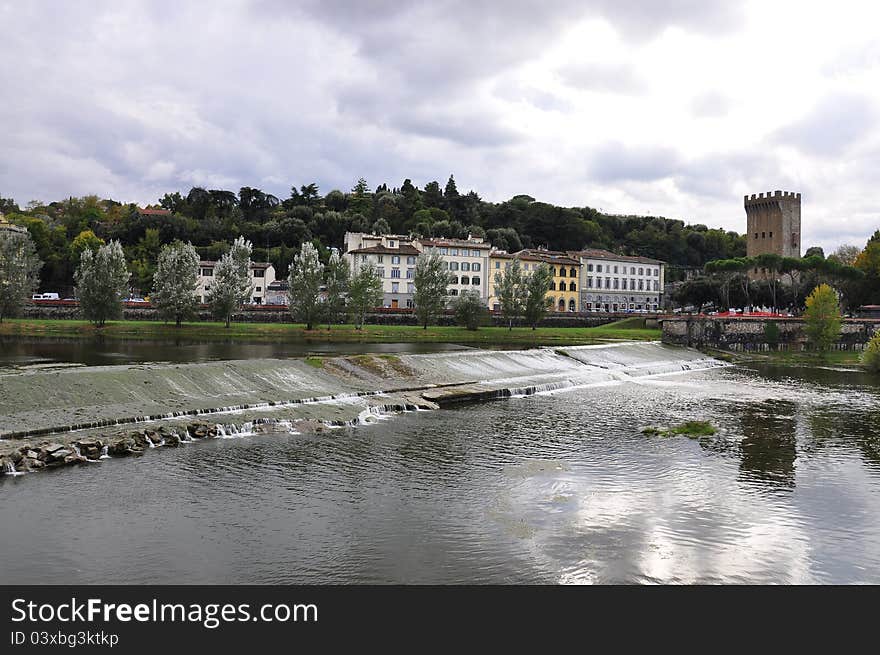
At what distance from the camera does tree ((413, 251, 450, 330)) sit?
83.4 metres

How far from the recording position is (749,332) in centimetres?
8325

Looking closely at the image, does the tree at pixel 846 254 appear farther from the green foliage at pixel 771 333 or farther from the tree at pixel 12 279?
the tree at pixel 12 279

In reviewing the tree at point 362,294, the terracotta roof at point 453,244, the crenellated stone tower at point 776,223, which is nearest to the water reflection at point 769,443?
the tree at point 362,294

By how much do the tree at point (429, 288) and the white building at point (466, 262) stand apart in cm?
2483

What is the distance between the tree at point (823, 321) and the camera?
72062mm

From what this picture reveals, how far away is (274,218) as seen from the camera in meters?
149

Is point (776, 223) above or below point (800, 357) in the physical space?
above

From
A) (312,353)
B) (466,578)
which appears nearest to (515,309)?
(312,353)

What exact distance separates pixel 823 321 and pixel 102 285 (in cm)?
7746

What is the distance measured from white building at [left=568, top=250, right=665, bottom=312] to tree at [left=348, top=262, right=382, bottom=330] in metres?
52.8

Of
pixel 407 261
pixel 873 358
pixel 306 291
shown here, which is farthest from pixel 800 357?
pixel 407 261

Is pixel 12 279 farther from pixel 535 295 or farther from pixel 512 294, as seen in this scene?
pixel 535 295

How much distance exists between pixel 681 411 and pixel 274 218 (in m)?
129
